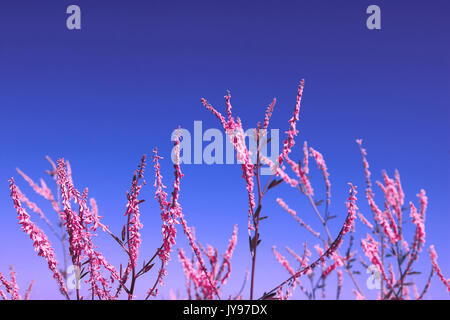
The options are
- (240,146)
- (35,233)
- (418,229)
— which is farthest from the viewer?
(418,229)

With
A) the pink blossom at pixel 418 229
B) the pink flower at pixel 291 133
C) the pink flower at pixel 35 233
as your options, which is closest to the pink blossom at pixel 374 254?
the pink blossom at pixel 418 229

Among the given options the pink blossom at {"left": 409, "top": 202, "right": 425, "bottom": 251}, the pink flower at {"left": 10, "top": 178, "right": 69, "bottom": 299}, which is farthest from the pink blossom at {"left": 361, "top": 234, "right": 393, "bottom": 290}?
the pink flower at {"left": 10, "top": 178, "right": 69, "bottom": 299}

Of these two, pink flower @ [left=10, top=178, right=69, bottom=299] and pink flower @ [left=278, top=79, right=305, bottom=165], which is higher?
pink flower @ [left=278, top=79, right=305, bottom=165]

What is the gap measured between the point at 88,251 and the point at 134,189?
0.36 metres

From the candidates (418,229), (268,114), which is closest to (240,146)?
(268,114)

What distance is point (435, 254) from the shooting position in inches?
163

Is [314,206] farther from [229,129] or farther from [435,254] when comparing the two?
[229,129]

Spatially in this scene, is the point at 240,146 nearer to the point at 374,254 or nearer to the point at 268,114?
the point at 268,114

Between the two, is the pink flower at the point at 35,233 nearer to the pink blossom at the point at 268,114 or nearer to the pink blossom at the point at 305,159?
the pink blossom at the point at 268,114

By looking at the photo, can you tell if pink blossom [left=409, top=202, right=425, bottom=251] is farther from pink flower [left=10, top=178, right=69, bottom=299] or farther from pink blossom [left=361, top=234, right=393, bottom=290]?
pink flower [left=10, top=178, right=69, bottom=299]

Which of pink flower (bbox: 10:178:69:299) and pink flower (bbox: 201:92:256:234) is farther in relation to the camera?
pink flower (bbox: 201:92:256:234)
